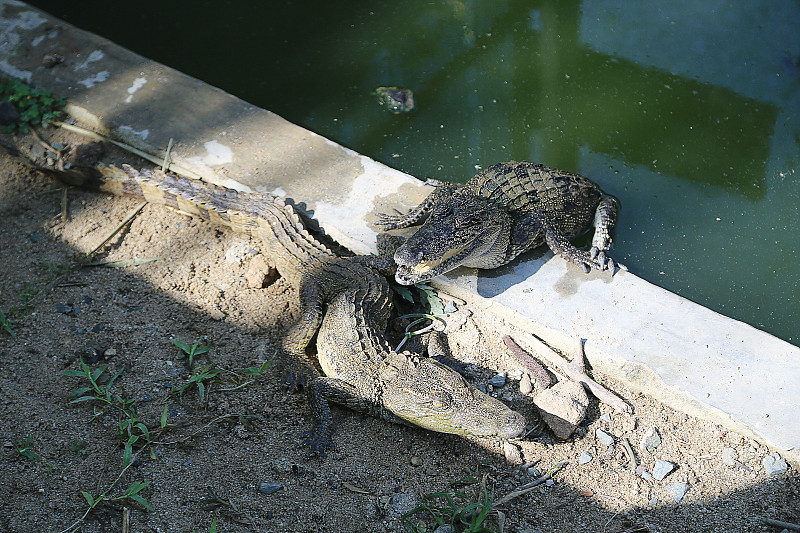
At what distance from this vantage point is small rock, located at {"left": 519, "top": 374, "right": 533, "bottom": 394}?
3447mm

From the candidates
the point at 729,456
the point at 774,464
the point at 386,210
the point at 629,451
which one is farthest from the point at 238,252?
the point at 774,464

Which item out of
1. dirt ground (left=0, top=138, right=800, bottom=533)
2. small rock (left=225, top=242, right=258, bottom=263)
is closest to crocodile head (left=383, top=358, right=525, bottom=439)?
dirt ground (left=0, top=138, right=800, bottom=533)

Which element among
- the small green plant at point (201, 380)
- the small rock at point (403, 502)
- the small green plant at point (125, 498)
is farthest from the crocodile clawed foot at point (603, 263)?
the small green plant at point (125, 498)

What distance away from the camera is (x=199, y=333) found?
3.69m

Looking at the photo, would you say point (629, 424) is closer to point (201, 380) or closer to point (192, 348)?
point (201, 380)

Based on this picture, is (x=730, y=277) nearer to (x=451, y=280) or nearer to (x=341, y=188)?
(x=451, y=280)

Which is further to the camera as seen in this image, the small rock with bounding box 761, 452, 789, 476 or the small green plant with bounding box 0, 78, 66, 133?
the small green plant with bounding box 0, 78, 66, 133

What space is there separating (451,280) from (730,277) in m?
1.71

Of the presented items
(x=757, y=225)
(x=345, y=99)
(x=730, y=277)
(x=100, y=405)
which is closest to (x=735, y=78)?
(x=757, y=225)

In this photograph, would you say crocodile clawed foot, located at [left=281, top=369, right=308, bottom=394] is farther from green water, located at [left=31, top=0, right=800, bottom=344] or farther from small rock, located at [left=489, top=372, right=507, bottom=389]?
green water, located at [left=31, top=0, right=800, bottom=344]

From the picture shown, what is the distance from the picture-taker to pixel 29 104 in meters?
4.91

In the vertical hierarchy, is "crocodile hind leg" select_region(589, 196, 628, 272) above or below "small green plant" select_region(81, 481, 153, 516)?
above

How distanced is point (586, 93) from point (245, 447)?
3731 millimetres

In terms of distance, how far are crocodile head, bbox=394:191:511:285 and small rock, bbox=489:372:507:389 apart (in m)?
0.61
